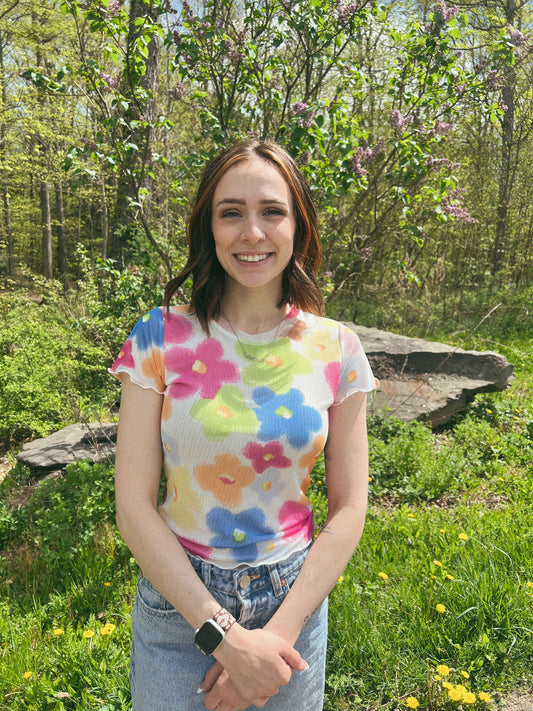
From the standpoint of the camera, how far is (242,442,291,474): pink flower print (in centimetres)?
138

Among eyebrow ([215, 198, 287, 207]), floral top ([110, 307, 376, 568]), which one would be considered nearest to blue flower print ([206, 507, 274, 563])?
floral top ([110, 307, 376, 568])

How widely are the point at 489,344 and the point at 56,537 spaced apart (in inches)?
270

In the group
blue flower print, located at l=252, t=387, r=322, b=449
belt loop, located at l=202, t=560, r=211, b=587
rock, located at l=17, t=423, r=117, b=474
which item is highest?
blue flower print, located at l=252, t=387, r=322, b=449

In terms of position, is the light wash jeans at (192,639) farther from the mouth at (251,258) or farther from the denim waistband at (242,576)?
the mouth at (251,258)

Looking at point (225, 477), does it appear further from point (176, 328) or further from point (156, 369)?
point (176, 328)

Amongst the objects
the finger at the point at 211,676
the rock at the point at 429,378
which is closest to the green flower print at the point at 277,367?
the finger at the point at 211,676

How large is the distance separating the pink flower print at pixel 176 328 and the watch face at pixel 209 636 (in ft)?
2.43

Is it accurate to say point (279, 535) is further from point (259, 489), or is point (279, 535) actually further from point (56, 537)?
point (56, 537)

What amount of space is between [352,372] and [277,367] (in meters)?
0.24

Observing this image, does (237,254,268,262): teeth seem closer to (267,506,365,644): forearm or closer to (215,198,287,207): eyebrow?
(215,198,287,207): eyebrow

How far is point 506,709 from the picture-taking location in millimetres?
2037

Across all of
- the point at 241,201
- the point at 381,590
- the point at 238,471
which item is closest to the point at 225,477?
the point at 238,471

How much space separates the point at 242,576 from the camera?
4.51 ft

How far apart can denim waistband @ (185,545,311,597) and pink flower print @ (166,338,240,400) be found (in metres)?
0.45
